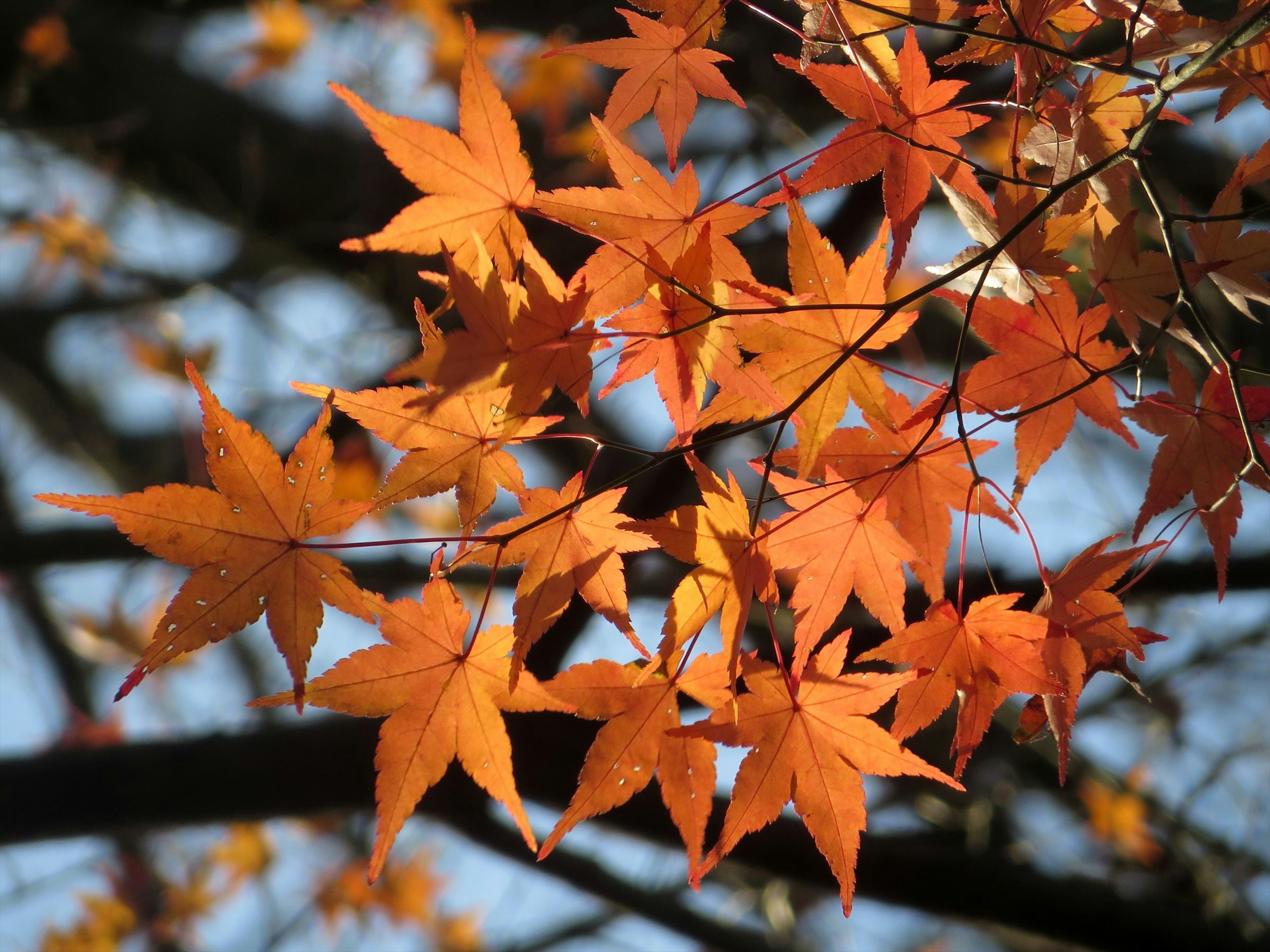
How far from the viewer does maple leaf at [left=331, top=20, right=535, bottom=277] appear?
0.58 metres

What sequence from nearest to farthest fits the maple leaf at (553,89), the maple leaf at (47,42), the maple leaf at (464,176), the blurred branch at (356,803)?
1. the maple leaf at (464,176)
2. the blurred branch at (356,803)
3. the maple leaf at (553,89)
4. the maple leaf at (47,42)

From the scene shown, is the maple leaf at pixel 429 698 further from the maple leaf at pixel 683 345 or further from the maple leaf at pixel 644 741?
the maple leaf at pixel 683 345

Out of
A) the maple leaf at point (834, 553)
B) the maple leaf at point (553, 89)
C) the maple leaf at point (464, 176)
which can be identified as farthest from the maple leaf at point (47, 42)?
the maple leaf at point (834, 553)

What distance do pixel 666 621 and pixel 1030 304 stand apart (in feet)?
1.27

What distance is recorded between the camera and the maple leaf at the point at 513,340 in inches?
18.6

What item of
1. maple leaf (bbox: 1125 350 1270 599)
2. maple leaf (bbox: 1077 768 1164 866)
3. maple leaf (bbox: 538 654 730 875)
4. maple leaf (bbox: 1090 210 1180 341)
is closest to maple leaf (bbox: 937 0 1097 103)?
maple leaf (bbox: 1090 210 1180 341)

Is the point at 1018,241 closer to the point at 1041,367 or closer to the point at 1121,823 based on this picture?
the point at 1041,367

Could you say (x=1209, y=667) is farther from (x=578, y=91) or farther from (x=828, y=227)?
(x=578, y=91)

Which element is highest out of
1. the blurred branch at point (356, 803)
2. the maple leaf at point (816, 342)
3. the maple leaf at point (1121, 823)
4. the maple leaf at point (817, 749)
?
the maple leaf at point (816, 342)

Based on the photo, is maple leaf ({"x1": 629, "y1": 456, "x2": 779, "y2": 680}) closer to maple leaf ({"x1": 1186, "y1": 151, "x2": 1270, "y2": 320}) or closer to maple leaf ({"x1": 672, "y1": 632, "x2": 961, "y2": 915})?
maple leaf ({"x1": 672, "y1": 632, "x2": 961, "y2": 915})

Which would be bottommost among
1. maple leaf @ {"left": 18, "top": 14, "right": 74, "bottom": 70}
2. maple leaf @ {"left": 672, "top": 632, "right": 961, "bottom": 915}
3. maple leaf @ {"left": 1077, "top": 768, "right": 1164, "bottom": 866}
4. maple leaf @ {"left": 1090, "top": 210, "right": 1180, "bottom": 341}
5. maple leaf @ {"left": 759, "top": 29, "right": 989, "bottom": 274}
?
maple leaf @ {"left": 1077, "top": 768, "right": 1164, "bottom": 866}

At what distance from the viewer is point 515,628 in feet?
1.82

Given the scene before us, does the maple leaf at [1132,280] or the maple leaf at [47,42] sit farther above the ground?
the maple leaf at [1132,280]

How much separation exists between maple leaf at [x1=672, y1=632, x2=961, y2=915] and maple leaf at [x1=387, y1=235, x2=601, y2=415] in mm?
242
